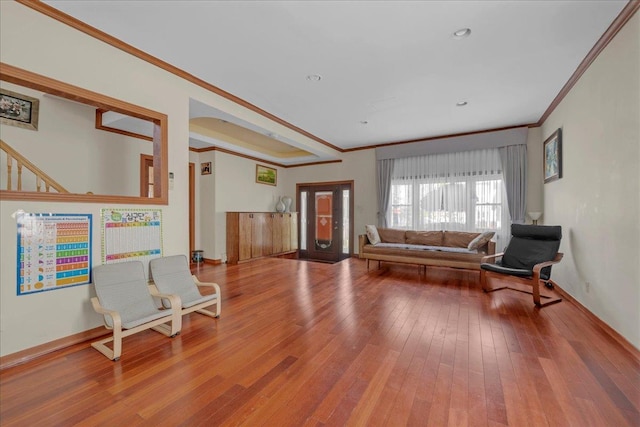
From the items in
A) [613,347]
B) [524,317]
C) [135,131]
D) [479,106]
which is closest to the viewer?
[613,347]

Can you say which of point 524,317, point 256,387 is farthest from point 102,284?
point 524,317

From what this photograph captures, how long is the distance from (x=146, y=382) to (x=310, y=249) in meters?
6.05

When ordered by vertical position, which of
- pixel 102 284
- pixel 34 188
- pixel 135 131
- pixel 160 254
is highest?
pixel 135 131

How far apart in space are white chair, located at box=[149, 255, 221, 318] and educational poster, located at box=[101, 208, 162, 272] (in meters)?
0.14

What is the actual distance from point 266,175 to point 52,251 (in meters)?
5.45

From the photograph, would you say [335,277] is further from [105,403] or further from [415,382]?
[105,403]

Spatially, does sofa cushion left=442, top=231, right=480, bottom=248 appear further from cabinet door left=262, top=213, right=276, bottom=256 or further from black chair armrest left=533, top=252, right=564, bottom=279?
cabinet door left=262, top=213, right=276, bottom=256

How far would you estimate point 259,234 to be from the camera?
21.6 feet

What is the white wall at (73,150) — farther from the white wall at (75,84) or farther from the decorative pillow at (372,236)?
the decorative pillow at (372,236)

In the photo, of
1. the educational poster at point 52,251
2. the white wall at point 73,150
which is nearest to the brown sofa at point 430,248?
the educational poster at point 52,251

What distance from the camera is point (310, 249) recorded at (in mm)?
7805

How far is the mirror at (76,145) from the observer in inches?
94.7

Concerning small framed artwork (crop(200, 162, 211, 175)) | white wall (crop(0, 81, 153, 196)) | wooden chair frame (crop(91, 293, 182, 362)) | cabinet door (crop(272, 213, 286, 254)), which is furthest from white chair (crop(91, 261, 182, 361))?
cabinet door (crop(272, 213, 286, 254))

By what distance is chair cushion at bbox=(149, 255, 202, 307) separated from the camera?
2777 mm
